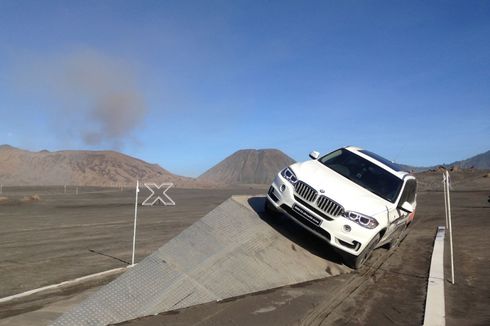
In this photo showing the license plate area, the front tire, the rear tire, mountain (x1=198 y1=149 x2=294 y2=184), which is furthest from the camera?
mountain (x1=198 y1=149 x2=294 y2=184)

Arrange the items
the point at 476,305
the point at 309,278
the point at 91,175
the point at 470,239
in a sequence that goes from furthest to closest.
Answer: the point at 91,175 → the point at 470,239 → the point at 309,278 → the point at 476,305

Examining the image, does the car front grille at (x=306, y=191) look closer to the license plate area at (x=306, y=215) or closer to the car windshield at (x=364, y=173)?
the license plate area at (x=306, y=215)

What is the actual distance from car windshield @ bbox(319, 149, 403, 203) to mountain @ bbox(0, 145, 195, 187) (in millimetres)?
94088

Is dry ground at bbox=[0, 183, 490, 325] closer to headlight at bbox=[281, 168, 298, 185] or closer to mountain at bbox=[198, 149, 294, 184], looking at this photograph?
headlight at bbox=[281, 168, 298, 185]

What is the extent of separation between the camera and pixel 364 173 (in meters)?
9.09

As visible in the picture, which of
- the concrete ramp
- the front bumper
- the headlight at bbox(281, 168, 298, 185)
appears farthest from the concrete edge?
the headlight at bbox(281, 168, 298, 185)

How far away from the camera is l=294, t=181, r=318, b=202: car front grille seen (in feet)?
25.3

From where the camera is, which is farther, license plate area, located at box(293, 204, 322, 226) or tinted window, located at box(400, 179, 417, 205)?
tinted window, located at box(400, 179, 417, 205)

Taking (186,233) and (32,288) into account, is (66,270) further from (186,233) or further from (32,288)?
(186,233)

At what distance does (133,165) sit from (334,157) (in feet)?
400

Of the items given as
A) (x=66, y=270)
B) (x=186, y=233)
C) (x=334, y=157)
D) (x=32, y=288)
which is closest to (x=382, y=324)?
(x=186, y=233)

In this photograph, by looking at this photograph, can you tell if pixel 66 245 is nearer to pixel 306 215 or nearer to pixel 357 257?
pixel 306 215

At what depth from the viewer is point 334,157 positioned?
9688mm

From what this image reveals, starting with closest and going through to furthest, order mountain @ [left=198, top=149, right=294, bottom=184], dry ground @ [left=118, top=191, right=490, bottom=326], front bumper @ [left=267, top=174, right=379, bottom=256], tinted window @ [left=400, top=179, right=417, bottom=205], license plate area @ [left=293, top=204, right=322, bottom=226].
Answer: dry ground @ [left=118, top=191, right=490, bottom=326] → front bumper @ [left=267, top=174, right=379, bottom=256] → license plate area @ [left=293, top=204, right=322, bottom=226] → tinted window @ [left=400, top=179, right=417, bottom=205] → mountain @ [left=198, top=149, right=294, bottom=184]
